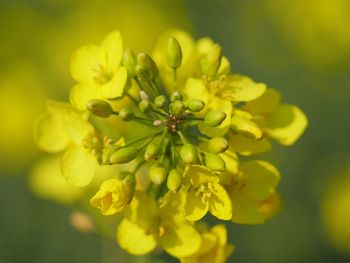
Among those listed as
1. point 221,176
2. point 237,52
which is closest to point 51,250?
point 237,52

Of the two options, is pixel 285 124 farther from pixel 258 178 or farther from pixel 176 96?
pixel 176 96

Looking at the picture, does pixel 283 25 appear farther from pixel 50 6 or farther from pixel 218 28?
pixel 50 6

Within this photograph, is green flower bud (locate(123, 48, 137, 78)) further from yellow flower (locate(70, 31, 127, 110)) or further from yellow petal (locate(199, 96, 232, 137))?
yellow petal (locate(199, 96, 232, 137))

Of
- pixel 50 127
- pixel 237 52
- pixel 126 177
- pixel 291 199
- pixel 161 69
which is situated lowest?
pixel 291 199

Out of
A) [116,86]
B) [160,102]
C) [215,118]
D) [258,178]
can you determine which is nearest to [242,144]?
[258,178]

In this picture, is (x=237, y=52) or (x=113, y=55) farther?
(x=237, y=52)

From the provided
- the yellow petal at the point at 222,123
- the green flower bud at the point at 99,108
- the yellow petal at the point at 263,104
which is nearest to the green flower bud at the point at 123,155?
the green flower bud at the point at 99,108
